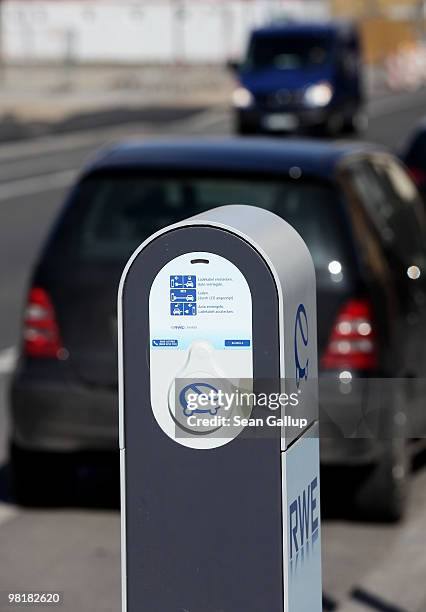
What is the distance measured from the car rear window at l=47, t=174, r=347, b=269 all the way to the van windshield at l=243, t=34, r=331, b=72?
26532 millimetres

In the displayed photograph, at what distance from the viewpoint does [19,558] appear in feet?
22.2

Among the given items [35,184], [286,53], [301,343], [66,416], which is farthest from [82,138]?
[301,343]

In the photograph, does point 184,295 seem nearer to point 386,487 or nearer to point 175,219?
point 386,487

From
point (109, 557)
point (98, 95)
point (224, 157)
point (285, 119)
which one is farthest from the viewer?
point (98, 95)

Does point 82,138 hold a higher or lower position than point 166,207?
lower

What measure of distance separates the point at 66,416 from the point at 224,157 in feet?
4.45

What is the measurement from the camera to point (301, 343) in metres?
3.97

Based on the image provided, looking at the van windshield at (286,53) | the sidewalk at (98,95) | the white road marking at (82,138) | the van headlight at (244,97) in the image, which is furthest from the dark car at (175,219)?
the sidewalk at (98,95)

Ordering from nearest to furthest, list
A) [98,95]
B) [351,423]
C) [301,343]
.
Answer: [301,343]
[351,423]
[98,95]

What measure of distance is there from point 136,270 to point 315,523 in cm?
78

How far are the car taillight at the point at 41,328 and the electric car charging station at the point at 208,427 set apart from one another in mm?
3248

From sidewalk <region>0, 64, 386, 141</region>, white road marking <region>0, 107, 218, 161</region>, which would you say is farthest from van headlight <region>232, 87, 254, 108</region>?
sidewalk <region>0, 64, 386, 141</region>

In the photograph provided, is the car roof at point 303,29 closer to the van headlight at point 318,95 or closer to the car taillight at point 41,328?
the van headlight at point 318,95

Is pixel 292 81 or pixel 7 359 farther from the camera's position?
pixel 292 81
